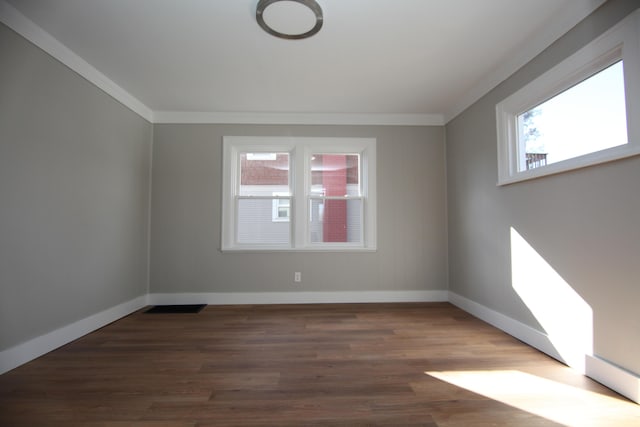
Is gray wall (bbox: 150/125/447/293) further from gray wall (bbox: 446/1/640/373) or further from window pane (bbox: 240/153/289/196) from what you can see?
gray wall (bbox: 446/1/640/373)

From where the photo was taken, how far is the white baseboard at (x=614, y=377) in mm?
1573

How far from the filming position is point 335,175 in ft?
12.6

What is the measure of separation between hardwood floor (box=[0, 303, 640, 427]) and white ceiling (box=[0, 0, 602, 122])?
7.82 ft

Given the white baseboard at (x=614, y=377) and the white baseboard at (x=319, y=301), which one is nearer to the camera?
the white baseboard at (x=614, y=377)

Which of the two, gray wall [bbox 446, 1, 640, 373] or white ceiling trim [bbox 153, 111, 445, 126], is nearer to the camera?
gray wall [bbox 446, 1, 640, 373]

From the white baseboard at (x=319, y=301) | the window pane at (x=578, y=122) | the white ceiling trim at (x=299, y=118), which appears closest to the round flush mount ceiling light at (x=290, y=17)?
the white ceiling trim at (x=299, y=118)

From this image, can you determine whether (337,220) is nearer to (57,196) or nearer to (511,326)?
(511,326)

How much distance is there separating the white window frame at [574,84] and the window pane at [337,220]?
1699 millimetres

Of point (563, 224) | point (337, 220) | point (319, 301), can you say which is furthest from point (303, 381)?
point (337, 220)

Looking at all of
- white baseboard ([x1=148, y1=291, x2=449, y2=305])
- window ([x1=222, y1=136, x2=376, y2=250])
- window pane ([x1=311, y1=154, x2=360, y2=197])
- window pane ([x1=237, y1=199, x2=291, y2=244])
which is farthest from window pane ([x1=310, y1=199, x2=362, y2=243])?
white baseboard ([x1=148, y1=291, x2=449, y2=305])

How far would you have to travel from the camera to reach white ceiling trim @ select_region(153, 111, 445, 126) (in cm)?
364

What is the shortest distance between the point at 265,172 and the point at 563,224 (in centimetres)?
311

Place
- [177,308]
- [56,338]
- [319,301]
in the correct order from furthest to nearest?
[319,301]
[177,308]
[56,338]

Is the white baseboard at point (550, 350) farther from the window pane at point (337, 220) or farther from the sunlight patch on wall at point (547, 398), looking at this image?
the window pane at point (337, 220)
